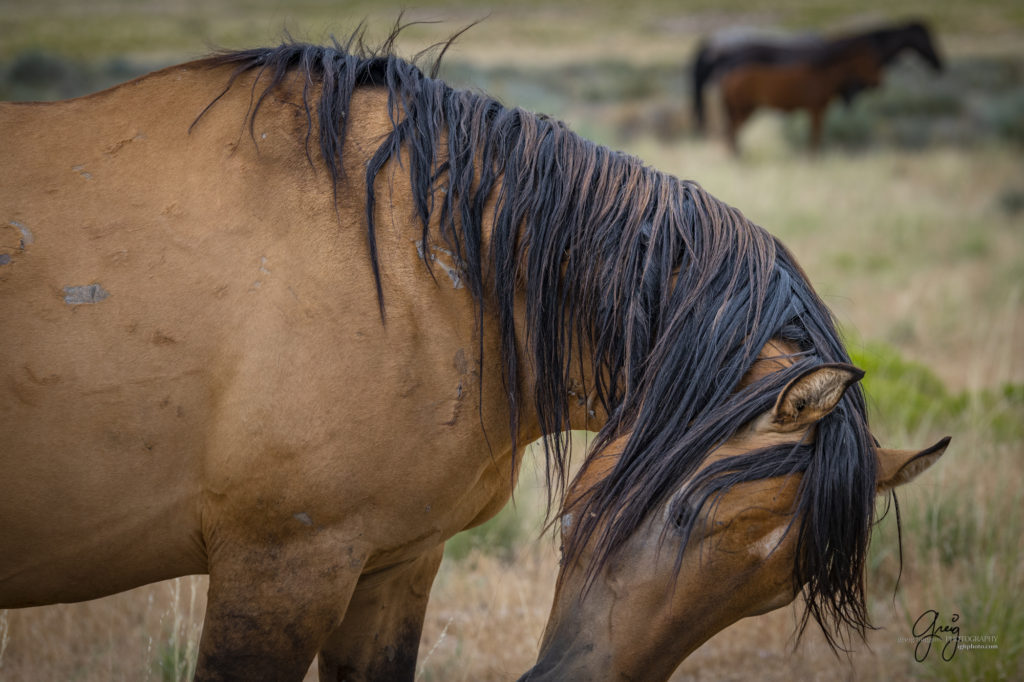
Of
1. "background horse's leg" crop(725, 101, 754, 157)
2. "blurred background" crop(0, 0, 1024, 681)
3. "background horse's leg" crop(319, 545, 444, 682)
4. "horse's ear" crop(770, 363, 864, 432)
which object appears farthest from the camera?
"background horse's leg" crop(725, 101, 754, 157)

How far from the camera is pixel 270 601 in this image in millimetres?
1608

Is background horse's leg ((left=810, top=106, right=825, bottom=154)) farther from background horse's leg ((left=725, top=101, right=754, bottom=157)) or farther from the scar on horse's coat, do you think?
the scar on horse's coat

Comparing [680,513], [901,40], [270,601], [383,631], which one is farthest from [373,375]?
[901,40]

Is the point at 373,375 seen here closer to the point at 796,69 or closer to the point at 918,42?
the point at 796,69

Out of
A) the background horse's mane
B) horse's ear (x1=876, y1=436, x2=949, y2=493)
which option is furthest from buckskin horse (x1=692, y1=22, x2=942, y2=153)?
horse's ear (x1=876, y1=436, x2=949, y2=493)

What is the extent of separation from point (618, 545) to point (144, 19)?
40943 mm

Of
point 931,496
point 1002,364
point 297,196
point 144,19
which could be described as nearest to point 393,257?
point 297,196

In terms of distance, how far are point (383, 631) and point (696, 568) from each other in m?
0.93

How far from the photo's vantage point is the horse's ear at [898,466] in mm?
1462

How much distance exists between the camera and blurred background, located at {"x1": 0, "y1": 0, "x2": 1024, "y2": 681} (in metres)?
2.86

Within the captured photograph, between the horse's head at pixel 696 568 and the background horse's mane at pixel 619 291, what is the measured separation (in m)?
0.02

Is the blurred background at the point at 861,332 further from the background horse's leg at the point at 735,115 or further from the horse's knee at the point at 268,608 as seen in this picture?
the horse's knee at the point at 268,608

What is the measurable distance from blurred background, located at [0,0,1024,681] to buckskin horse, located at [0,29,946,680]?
348mm

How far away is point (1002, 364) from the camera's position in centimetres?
564
